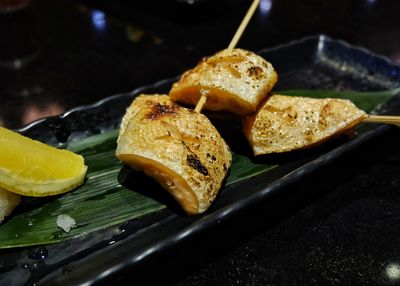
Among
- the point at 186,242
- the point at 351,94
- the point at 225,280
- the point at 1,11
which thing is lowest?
the point at 1,11

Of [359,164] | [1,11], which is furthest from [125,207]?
[1,11]

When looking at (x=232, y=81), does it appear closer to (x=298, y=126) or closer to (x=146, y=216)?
(x=298, y=126)

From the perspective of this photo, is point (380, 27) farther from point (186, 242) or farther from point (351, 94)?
point (186, 242)

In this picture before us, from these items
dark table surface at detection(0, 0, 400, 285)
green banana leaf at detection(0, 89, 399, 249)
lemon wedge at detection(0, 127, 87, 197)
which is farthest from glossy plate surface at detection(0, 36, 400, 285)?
lemon wedge at detection(0, 127, 87, 197)

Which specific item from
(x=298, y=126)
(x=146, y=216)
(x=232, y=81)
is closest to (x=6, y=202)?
(x=146, y=216)

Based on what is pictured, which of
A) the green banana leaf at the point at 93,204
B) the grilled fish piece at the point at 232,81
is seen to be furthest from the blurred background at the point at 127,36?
the grilled fish piece at the point at 232,81

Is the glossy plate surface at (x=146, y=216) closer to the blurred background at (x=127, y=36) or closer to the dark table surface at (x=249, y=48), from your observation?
the dark table surface at (x=249, y=48)
